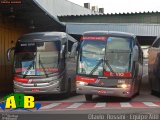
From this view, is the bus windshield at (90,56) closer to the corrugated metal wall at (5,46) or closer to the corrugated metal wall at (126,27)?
the corrugated metal wall at (5,46)

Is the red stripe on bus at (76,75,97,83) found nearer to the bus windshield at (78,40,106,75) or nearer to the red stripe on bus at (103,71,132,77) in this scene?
the bus windshield at (78,40,106,75)

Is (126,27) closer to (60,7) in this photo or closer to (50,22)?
(50,22)

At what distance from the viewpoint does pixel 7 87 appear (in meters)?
35.5

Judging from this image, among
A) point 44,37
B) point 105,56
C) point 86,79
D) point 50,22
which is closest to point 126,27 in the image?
point 50,22

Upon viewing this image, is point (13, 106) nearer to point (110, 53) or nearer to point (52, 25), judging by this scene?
point (110, 53)

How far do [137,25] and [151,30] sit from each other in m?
1.27

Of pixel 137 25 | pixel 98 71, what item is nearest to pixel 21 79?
pixel 98 71

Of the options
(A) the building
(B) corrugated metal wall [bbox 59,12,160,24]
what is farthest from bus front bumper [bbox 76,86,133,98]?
(B) corrugated metal wall [bbox 59,12,160,24]

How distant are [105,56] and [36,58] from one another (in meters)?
4.09

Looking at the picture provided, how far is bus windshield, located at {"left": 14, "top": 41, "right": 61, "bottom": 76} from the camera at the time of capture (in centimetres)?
2442

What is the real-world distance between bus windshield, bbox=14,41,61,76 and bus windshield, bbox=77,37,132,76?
8.21ft

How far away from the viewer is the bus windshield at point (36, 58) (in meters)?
24.4

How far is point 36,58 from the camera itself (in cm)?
2473

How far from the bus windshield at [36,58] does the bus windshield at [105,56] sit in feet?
8.21
